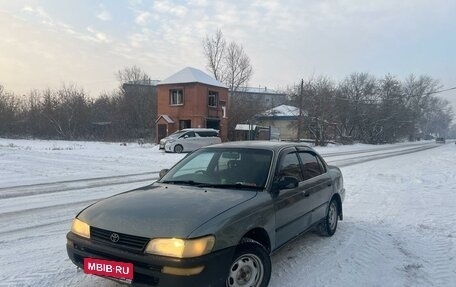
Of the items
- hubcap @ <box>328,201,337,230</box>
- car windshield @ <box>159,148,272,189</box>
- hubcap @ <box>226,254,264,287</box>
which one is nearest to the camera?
hubcap @ <box>226,254,264,287</box>

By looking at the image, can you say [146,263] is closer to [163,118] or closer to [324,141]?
[163,118]

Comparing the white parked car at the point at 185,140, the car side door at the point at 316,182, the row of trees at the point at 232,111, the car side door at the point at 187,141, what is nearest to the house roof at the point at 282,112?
the row of trees at the point at 232,111

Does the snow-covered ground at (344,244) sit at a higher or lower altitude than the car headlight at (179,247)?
lower

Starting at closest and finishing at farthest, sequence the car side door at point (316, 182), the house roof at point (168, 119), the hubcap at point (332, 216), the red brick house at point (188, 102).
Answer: the car side door at point (316, 182)
the hubcap at point (332, 216)
the red brick house at point (188, 102)
the house roof at point (168, 119)

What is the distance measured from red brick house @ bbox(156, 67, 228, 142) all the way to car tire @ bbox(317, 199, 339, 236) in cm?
3161

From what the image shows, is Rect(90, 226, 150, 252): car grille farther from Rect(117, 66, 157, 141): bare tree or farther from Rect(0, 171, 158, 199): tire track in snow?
Rect(117, 66, 157, 141): bare tree

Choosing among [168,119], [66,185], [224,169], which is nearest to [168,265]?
[224,169]

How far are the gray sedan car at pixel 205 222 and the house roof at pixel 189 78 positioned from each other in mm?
33385

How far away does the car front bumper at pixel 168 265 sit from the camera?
2934 millimetres

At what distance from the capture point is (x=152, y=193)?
402 cm

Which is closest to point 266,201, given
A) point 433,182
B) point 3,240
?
point 3,240

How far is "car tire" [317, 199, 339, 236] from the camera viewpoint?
5664 millimetres

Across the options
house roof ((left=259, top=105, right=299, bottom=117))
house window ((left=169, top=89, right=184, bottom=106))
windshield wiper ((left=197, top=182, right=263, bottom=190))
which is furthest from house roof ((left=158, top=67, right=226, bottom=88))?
windshield wiper ((left=197, top=182, right=263, bottom=190))

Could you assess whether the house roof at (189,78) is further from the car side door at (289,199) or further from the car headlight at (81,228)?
the car headlight at (81,228)
